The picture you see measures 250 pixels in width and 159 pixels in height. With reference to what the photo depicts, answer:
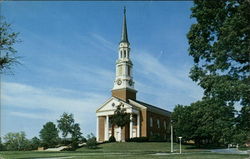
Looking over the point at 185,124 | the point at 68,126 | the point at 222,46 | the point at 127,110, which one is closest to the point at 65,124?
the point at 68,126

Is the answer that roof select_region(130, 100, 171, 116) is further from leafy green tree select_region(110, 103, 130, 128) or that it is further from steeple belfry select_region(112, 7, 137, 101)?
leafy green tree select_region(110, 103, 130, 128)

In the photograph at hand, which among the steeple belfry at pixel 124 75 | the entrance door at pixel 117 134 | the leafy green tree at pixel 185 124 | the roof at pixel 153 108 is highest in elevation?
the steeple belfry at pixel 124 75

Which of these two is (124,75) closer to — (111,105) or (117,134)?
(111,105)

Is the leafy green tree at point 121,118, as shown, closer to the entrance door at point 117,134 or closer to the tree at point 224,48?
the entrance door at point 117,134

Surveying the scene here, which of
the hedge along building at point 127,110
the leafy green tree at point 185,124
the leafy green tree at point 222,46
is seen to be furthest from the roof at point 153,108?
the leafy green tree at point 222,46

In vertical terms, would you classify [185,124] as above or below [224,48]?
below

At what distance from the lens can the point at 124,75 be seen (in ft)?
225

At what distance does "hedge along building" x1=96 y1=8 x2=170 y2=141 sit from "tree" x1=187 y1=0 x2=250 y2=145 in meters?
A: 47.7

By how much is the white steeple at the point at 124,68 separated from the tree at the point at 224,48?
51229mm

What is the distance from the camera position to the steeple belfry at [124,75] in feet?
224

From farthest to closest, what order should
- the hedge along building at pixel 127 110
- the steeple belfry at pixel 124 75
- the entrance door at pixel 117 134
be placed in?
the steeple belfry at pixel 124 75 → the entrance door at pixel 117 134 → the hedge along building at pixel 127 110

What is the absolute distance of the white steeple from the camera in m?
68.6

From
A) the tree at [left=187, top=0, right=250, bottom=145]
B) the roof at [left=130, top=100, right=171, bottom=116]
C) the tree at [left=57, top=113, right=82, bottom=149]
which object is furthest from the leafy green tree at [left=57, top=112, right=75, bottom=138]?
the tree at [left=187, top=0, right=250, bottom=145]

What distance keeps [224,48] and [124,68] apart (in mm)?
54213
